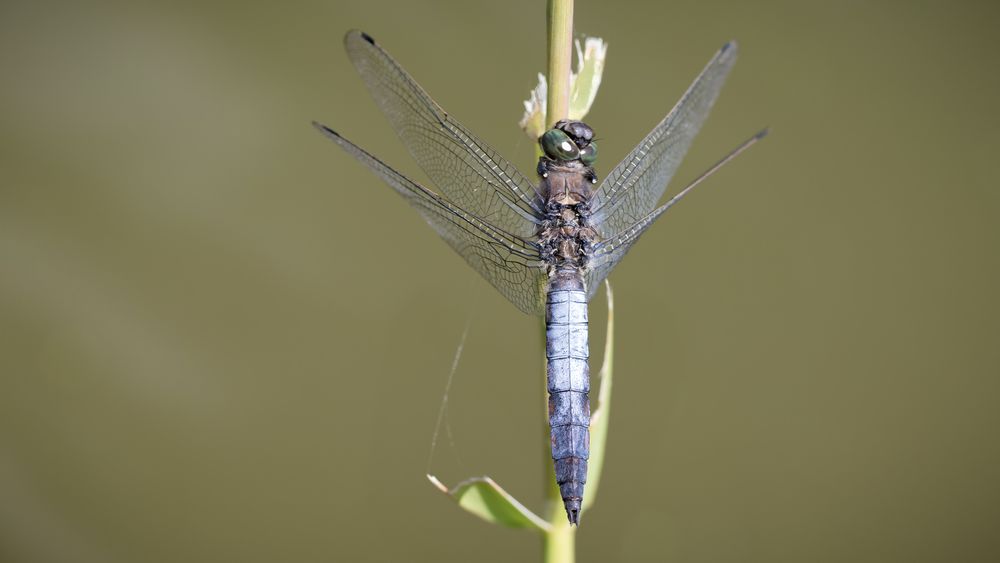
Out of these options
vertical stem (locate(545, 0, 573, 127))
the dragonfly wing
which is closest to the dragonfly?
the dragonfly wing

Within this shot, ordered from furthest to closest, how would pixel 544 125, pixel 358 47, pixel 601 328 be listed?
pixel 601 328 → pixel 358 47 → pixel 544 125

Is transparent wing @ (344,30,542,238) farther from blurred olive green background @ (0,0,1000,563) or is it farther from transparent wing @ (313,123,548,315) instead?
blurred olive green background @ (0,0,1000,563)

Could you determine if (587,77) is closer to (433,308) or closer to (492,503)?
(492,503)

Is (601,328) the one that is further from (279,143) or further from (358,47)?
(279,143)

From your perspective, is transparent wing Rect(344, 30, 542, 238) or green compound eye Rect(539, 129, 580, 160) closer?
green compound eye Rect(539, 129, 580, 160)

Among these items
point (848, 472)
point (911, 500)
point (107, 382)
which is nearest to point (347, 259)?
point (107, 382)
